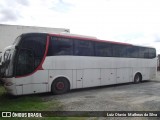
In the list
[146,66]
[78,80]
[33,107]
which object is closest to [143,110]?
[33,107]

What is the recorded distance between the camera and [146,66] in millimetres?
17797

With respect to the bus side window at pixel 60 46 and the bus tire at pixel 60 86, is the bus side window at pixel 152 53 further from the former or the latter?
the bus tire at pixel 60 86

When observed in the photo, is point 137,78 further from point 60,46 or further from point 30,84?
point 30,84

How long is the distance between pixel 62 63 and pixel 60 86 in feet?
4.20

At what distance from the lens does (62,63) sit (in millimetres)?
11352

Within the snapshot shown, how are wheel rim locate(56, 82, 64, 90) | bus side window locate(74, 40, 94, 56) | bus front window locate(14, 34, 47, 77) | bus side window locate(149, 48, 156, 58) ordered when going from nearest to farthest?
bus front window locate(14, 34, 47, 77) → wheel rim locate(56, 82, 64, 90) → bus side window locate(74, 40, 94, 56) → bus side window locate(149, 48, 156, 58)

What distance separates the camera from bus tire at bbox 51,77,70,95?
1102 centimetres

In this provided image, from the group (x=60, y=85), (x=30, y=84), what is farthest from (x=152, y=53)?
(x=30, y=84)

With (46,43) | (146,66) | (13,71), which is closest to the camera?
(13,71)

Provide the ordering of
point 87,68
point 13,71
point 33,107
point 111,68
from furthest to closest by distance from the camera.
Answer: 1. point 111,68
2. point 87,68
3. point 13,71
4. point 33,107

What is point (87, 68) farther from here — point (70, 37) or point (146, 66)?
point (146, 66)

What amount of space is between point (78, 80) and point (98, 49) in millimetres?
2585

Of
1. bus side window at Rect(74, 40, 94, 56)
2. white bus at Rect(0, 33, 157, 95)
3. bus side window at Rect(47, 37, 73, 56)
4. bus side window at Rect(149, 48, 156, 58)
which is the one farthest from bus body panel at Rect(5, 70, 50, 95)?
bus side window at Rect(149, 48, 156, 58)

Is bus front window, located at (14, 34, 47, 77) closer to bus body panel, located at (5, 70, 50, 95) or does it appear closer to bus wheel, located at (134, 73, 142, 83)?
bus body panel, located at (5, 70, 50, 95)
